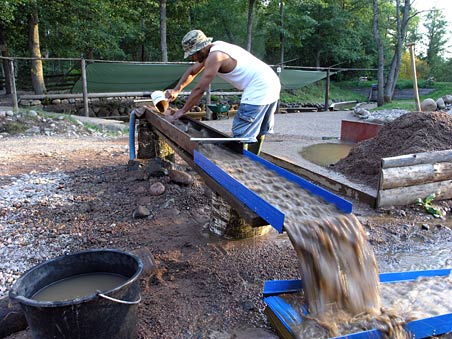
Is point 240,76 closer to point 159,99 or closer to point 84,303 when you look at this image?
point 159,99

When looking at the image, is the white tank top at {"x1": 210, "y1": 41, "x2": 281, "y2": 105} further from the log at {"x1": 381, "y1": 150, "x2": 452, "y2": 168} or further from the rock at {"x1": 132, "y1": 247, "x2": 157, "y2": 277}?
the rock at {"x1": 132, "y1": 247, "x2": 157, "y2": 277}

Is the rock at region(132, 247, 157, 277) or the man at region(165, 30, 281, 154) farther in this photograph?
the man at region(165, 30, 281, 154)

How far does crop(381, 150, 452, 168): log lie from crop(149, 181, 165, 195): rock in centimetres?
256

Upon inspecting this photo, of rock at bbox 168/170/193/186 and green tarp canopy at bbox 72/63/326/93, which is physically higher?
green tarp canopy at bbox 72/63/326/93

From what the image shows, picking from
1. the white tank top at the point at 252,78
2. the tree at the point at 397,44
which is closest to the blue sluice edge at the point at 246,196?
the white tank top at the point at 252,78

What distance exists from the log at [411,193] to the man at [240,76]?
176cm

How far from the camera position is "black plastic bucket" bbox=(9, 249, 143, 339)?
1914 millimetres

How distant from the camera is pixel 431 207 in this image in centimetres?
466

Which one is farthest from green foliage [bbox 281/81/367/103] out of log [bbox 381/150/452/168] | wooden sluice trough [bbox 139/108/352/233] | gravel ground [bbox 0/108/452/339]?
wooden sluice trough [bbox 139/108/352/233]

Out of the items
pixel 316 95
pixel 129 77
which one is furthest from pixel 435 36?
pixel 129 77

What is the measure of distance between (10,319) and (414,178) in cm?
428

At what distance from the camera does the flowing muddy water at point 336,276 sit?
7.73ft

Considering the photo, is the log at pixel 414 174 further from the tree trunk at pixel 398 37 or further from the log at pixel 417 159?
the tree trunk at pixel 398 37

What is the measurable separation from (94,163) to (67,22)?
433 inches
